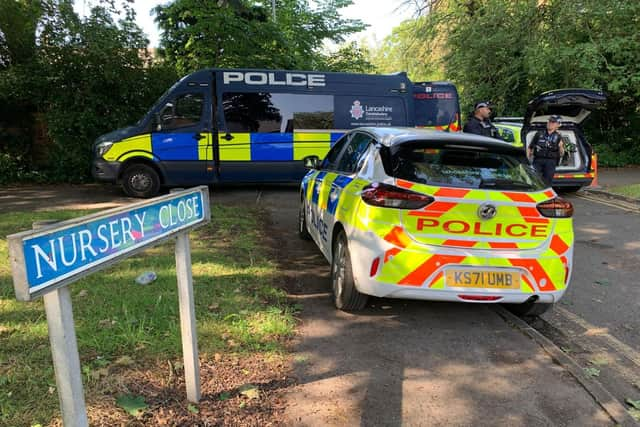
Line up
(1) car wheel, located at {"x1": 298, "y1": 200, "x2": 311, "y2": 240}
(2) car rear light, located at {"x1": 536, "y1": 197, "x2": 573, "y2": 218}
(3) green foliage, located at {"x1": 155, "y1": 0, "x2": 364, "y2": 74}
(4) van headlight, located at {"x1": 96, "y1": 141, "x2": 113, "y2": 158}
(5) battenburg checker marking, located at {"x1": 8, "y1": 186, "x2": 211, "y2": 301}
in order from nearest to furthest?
(5) battenburg checker marking, located at {"x1": 8, "y1": 186, "x2": 211, "y2": 301}, (2) car rear light, located at {"x1": 536, "y1": 197, "x2": 573, "y2": 218}, (1) car wheel, located at {"x1": 298, "y1": 200, "x2": 311, "y2": 240}, (4) van headlight, located at {"x1": 96, "y1": 141, "x2": 113, "y2": 158}, (3) green foliage, located at {"x1": 155, "y1": 0, "x2": 364, "y2": 74}

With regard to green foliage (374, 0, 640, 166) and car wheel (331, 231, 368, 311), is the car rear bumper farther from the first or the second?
green foliage (374, 0, 640, 166)

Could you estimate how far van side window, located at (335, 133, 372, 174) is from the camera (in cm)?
421

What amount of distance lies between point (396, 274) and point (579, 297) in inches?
90.4

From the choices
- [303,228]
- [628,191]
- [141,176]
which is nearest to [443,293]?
[303,228]

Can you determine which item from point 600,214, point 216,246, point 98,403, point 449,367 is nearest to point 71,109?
point 216,246

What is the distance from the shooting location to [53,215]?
279 inches

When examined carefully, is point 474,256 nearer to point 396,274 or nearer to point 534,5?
point 396,274

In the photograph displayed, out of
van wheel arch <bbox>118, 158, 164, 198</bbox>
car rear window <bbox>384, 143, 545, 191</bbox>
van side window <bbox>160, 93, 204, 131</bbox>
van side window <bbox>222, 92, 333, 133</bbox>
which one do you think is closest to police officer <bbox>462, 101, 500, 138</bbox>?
van side window <bbox>222, 92, 333, 133</bbox>

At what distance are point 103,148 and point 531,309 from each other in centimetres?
805

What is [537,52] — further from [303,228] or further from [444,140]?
[444,140]

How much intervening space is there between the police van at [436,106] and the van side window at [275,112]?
2.60 meters

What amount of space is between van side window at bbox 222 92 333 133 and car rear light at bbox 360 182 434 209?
639cm

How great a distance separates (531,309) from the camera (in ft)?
12.8

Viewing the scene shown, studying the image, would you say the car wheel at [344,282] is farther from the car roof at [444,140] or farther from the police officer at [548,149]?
the police officer at [548,149]
